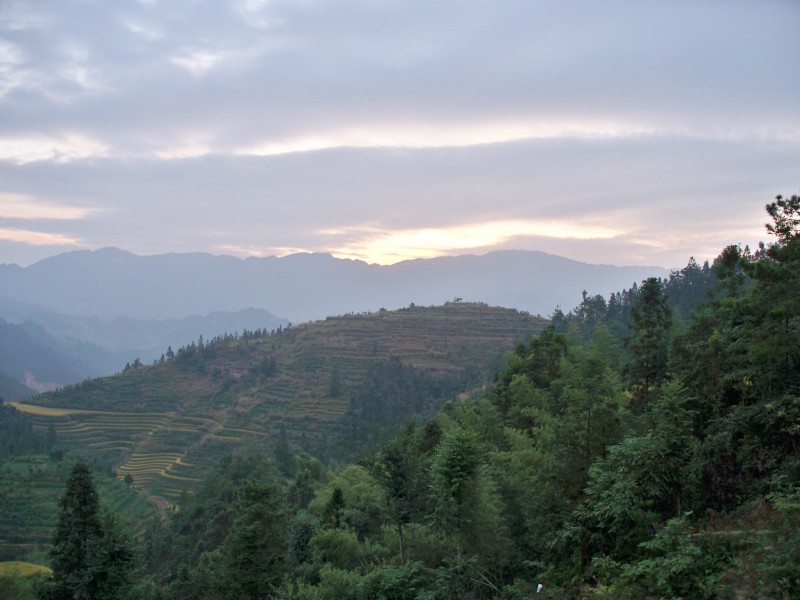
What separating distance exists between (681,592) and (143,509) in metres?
49.9

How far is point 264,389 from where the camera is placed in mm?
78938

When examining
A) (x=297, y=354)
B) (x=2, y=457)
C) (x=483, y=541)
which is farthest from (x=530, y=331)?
(x=483, y=541)

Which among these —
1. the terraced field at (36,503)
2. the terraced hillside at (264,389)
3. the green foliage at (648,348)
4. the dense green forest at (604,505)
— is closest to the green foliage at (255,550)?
the dense green forest at (604,505)

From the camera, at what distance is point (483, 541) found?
40.0 feet

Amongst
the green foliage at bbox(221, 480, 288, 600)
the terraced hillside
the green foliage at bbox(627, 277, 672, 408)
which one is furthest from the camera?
the terraced hillside

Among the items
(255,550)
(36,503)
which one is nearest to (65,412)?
(36,503)

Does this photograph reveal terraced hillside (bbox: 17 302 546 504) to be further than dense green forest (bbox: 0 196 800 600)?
Yes

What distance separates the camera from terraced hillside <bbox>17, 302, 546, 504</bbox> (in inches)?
2562

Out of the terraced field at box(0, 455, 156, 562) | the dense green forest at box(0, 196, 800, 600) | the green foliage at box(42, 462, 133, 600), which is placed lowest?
the terraced field at box(0, 455, 156, 562)

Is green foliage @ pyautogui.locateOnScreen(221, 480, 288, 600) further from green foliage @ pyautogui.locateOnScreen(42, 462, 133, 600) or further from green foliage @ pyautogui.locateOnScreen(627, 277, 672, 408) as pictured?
green foliage @ pyautogui.locateOnScreen(627, 277, 672, 408)

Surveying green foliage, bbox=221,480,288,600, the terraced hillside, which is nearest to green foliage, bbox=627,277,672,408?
green foliage, bbox=221,480,288,600

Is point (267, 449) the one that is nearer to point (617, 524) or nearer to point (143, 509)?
point (143, 509)

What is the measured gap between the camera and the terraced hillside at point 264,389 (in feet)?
213

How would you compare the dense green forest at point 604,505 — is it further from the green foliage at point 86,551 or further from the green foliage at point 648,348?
the green foliage at point 648,348
